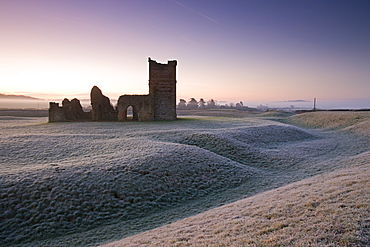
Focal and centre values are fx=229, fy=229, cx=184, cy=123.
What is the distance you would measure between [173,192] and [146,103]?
27527mm

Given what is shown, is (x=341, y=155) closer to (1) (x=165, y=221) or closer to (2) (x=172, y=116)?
(1) (x=165, y=221)

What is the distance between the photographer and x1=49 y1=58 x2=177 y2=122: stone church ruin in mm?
37500

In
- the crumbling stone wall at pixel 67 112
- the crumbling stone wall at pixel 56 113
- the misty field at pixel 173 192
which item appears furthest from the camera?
the crumbling stone wall at pixel 67 112

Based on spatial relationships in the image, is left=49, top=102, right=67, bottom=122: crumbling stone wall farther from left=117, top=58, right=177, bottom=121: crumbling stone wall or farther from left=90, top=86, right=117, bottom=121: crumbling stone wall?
left=117, top=58, right=177, bottom=121: crumbling stone wall

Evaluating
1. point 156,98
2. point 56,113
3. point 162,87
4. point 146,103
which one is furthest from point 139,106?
point 56,113

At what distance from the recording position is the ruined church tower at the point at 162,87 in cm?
3859

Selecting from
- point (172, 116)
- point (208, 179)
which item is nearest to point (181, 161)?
point (208, 179)

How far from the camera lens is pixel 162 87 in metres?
38.9

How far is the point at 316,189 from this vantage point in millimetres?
9656

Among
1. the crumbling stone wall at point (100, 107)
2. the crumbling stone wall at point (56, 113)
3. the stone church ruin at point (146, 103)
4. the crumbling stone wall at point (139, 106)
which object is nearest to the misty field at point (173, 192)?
the crumbling stone wall at point (139, 106)

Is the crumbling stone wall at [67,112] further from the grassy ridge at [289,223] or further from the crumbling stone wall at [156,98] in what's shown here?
the grassy ridge at [289,223]

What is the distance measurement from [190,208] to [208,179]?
335 centimetres

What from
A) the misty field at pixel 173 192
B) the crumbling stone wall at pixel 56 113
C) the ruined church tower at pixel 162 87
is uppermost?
the ruined church tower at pixel 162 87

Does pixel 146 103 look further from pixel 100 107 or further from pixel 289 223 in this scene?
pixel 289 223
